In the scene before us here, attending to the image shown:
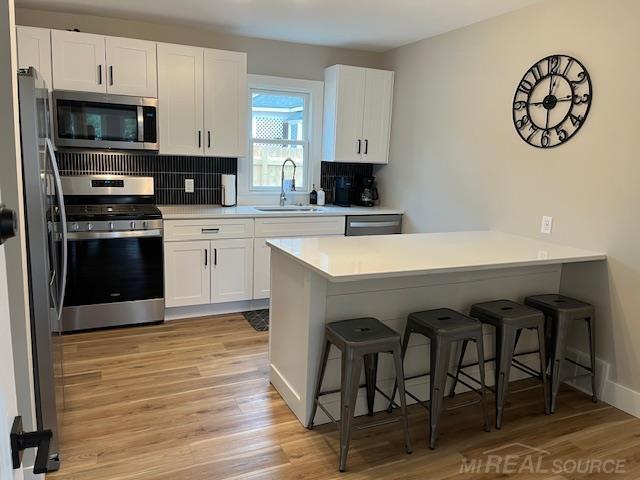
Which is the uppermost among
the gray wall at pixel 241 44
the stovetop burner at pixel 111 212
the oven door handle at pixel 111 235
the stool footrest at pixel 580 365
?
the gray wall at pixel 241 44

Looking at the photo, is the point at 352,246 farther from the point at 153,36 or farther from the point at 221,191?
the point at 153,36

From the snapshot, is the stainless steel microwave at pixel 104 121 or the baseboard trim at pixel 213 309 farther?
the baseboard trim at pixel 213 309

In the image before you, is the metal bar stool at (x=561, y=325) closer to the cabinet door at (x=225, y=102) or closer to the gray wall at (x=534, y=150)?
the gray wall at (x=534, y=150)

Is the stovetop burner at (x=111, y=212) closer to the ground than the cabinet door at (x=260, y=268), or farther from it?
farther from it

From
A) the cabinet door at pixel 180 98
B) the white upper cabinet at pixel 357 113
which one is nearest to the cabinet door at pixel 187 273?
the cabinet door at pixel 180 98

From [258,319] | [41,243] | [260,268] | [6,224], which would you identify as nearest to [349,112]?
[260,268]

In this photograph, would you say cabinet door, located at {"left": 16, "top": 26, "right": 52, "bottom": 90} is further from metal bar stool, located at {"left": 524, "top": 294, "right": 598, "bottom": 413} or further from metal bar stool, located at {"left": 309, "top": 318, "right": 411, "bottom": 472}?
metal bar stool, located at {"left": 524, "top": 294, "right": 598, "bottom": 413}

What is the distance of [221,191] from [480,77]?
2402mm

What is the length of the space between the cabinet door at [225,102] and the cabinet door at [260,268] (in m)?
0.84

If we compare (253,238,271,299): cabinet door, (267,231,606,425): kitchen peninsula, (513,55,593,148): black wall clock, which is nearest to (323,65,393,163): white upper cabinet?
(253,238,271,299): cabinet door

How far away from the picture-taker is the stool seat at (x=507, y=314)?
8.20 feet

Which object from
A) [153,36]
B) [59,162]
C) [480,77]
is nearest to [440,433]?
[480,77]

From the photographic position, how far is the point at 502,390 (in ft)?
8.20

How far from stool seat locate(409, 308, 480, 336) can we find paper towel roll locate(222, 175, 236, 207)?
2.34m
